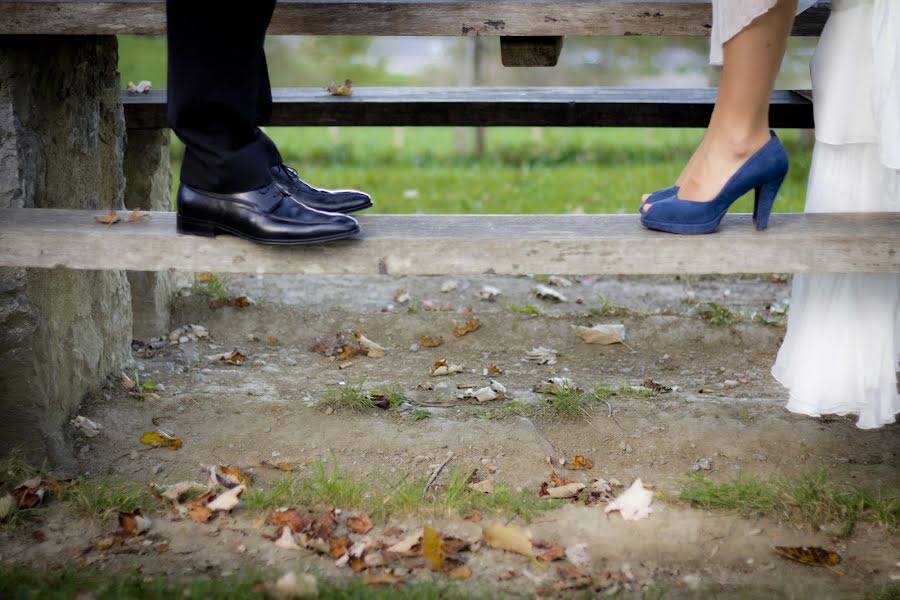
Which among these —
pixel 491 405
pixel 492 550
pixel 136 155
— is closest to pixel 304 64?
pixel 136 155

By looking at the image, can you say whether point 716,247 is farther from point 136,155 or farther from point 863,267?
point 136,155

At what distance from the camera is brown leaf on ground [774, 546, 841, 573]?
2.27 metres

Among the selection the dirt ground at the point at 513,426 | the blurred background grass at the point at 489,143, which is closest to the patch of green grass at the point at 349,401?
the dirt ground at the point at 513,426

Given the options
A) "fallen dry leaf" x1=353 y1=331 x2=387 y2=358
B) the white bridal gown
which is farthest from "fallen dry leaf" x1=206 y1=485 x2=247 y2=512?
the white bridal gown

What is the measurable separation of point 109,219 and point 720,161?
1565 mm

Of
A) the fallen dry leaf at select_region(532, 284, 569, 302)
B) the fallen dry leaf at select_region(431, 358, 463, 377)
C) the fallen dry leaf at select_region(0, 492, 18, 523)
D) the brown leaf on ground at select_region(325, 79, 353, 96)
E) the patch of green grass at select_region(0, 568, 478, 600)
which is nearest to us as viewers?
the patch of green grass at select_region(0, 568, 478, 600)

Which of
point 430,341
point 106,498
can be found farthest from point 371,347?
point 106,498

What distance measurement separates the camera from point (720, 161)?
230cm

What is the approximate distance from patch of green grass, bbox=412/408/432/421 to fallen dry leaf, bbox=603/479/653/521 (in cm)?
75

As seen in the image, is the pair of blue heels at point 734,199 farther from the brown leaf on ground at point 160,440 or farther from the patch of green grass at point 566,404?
the brown leaf on ground at point 160,440

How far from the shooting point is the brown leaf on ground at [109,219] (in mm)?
2400

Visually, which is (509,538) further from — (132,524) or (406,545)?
(132,524)

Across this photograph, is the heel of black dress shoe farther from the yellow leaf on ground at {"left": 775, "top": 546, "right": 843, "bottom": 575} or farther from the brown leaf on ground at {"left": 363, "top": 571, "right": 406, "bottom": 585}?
the yellow leaf on ground at {"left": 775, "top": 546, "right": 843, "bottom": 575}

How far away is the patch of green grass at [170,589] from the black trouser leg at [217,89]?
0.93m
